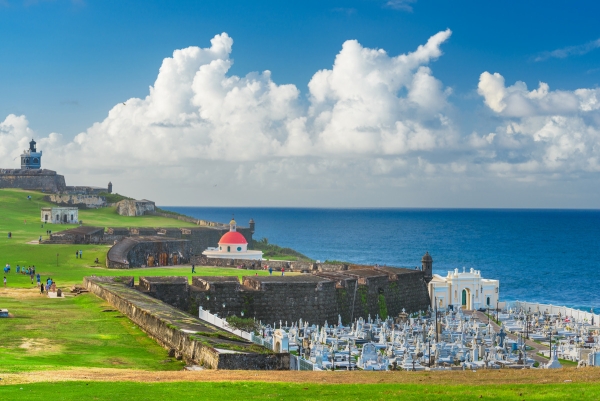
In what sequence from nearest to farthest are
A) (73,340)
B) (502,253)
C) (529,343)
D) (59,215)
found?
(73,340)
(529,343)
(59,215)
(502,253)

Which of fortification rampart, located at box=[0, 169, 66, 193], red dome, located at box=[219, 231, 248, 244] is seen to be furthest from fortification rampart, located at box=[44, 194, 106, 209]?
red dome, located at box=[219, 231, 248, 244]

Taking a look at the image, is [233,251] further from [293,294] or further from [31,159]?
[31,159]

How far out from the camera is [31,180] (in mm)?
114938

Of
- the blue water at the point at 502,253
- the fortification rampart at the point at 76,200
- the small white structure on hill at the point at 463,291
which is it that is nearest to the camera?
the small white structure on hill at the point at 463,291

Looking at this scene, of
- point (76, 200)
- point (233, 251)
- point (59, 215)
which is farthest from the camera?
point (76, 200)

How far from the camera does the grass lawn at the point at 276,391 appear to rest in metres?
14.1

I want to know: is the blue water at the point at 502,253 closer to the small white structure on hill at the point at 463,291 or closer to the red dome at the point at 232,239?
the small white structure on hill at the point at 463,291

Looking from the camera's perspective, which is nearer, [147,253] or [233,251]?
[147,253]

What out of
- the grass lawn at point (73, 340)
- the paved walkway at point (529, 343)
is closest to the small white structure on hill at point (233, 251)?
the paved walkway at point (529, 343)

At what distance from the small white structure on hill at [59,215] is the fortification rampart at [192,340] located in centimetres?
5592

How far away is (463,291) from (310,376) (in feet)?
140

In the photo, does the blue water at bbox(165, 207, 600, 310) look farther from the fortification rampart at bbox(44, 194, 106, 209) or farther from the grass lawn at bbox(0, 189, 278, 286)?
the grass lawn at bbox(0, 189, 278, 286)

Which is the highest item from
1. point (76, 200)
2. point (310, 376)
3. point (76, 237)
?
point (76, 200)

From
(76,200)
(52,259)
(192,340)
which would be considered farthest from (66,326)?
(76,200)
